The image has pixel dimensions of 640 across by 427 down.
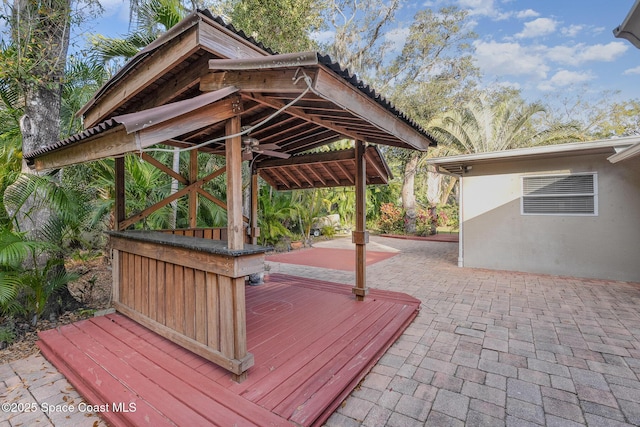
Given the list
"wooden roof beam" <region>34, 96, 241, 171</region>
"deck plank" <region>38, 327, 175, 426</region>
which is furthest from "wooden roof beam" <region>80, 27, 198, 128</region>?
"deck plank" <region>38, 327, 175, 426</region>

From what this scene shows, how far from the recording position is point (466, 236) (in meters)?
7.18

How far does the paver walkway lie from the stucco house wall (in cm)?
82

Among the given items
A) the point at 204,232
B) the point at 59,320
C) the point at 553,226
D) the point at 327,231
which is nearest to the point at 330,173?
the point at 204,232

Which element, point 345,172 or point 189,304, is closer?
point 189,304

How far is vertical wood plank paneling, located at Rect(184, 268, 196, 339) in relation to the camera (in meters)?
2.56

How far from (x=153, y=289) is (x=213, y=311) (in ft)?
3.66

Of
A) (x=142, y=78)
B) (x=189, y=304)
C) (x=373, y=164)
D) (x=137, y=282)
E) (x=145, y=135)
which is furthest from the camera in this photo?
(x=373, y=164)

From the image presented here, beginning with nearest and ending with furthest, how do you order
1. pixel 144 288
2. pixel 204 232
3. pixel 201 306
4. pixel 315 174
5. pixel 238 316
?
1. pixel 238 316
2. pixel 201 306
3. pixel 144 288
4. pixel 204 232
5. pixel 315 174

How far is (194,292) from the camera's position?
255 centimetres

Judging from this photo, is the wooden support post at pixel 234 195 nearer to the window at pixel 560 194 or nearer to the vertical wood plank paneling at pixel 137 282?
the vertical wood plank paneling at pixel 137 282

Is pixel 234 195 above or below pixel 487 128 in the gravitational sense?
below

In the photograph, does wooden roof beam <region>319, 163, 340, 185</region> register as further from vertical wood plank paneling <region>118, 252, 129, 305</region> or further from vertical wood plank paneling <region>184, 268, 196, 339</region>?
vertical wood plank paneling <region>118, 252, 129, 305</region>

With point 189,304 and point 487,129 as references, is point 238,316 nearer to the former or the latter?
point 189,304

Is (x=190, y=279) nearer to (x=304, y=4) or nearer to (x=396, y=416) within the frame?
(x=396, y=416)
